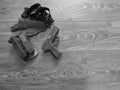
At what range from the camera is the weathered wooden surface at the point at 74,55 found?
3.10 ft

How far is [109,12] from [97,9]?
0.10 metres

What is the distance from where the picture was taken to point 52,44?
1090 mm

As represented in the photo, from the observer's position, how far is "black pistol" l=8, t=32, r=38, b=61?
1.05m

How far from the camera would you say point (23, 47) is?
1075mm

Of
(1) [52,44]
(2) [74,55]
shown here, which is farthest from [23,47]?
(2) [74,55]

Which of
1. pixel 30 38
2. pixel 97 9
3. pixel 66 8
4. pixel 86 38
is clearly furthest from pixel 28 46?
pixel 97 9

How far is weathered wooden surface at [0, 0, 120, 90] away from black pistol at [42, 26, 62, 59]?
Result: 0.11ft

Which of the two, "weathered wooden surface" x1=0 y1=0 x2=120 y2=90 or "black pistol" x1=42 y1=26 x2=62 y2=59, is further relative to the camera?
"black pistol" x1=42 y1=26 x2=62 y2=59

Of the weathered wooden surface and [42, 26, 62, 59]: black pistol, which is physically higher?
[42, 26, 62, 59]: black pistol

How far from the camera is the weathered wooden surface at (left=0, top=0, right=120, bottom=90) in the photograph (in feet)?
3.10

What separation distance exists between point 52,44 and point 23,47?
0.20 m

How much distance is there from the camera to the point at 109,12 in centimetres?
134

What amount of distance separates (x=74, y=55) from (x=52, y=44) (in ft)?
0.55

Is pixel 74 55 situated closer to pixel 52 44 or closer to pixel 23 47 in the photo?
pixel 52 44
